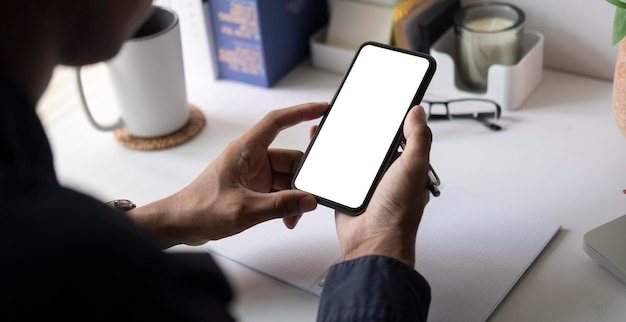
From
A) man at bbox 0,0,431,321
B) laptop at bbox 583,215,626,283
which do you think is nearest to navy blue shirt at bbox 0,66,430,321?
man at bbox 0,0,431,321

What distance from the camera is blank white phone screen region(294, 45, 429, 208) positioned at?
0.85m

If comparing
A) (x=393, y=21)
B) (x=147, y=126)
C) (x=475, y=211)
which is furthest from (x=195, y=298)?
(x=393, y=21)

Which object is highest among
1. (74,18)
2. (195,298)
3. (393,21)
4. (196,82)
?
(74,18)

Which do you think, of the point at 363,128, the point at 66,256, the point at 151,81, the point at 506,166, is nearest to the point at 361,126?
the point at 363,128

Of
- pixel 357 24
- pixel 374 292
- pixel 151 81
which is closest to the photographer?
pixel 374 292

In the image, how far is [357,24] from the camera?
1212 mm

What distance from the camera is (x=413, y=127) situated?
2.68 ft

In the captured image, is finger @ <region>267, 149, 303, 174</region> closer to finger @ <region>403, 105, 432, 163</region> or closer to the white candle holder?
finger @ <region>403, 105, 432, 163</region>

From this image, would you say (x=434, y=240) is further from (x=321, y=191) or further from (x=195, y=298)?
(x=195, y=298)

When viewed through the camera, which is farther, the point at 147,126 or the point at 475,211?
the point at 147,126

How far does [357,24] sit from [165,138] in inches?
13.1

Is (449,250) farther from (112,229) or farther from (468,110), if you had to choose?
(112,229)

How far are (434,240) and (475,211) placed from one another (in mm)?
70

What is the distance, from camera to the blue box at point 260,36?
1172 millimetres
